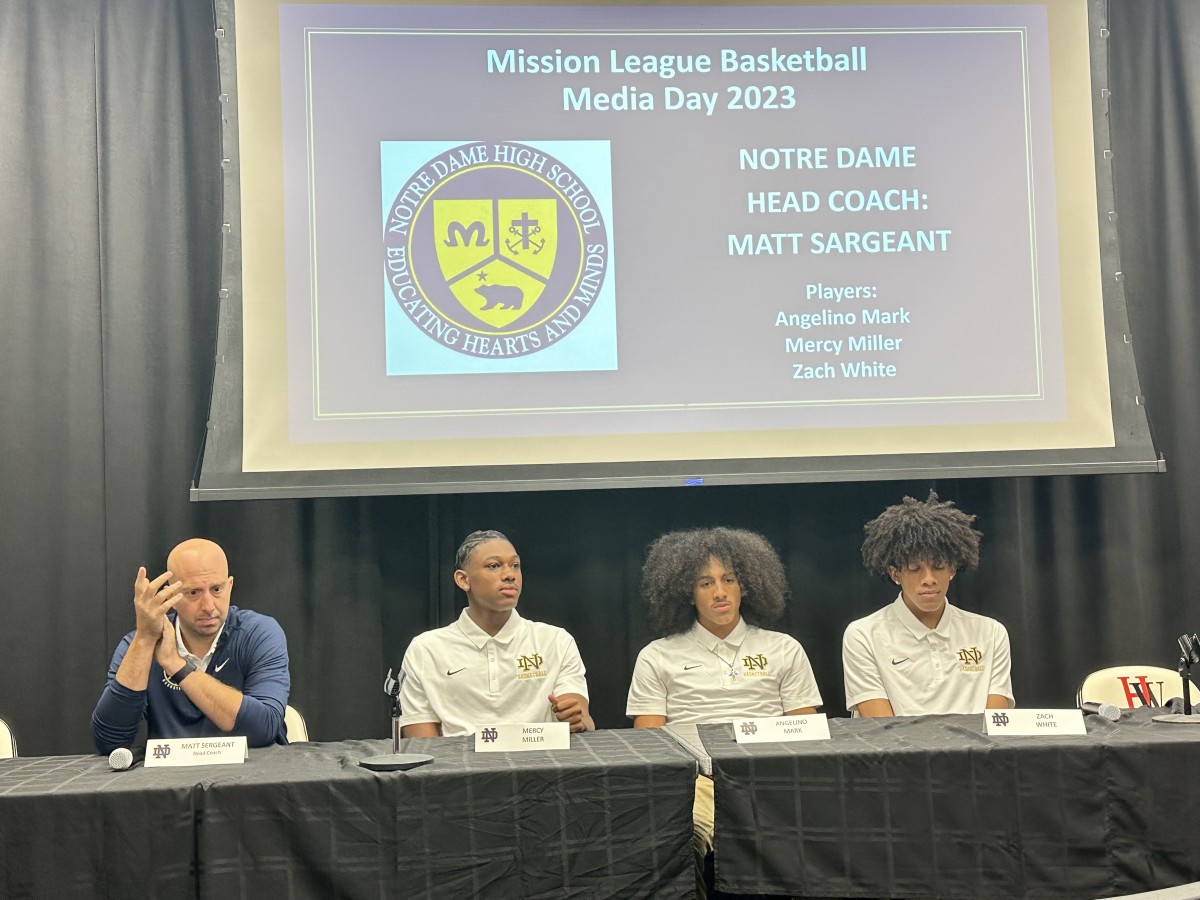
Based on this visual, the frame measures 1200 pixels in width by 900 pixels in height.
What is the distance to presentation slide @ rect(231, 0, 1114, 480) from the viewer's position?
12.3ft

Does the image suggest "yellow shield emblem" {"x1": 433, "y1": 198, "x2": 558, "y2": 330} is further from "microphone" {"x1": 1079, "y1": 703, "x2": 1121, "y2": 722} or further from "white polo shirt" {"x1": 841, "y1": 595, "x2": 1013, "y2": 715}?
"microphone" {"x1": 1079, "y1": 703, "x2": 1121, "y2": 722}

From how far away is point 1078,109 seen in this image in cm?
400

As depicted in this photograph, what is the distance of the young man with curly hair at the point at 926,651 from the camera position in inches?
139

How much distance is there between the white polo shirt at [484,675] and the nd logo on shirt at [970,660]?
116cm

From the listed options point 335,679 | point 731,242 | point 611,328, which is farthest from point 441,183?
point 335,679

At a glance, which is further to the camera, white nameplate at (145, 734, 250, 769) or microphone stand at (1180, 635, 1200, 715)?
microphone stand at (1180, 635, 1200, 715)

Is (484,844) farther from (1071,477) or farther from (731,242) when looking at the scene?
(1071,477)

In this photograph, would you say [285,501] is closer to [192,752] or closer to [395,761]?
[192,752]

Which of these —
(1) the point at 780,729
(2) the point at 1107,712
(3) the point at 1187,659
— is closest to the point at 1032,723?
(2) the point at 1107,712

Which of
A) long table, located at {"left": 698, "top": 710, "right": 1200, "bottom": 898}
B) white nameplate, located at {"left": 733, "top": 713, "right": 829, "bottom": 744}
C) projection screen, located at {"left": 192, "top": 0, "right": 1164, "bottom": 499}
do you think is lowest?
long table, located at {"left": 698, "top": 710, "right": 1200, "bottom": 898}

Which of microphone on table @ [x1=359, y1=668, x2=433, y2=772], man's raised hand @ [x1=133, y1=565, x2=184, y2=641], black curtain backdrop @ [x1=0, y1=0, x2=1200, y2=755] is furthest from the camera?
black curtain backdrop @ [x1=0, y1=0, x2=1200, y2=755]

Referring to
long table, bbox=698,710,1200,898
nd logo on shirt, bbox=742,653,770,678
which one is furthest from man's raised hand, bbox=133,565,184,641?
nd logo on shirt, bbox=742,653,770,678

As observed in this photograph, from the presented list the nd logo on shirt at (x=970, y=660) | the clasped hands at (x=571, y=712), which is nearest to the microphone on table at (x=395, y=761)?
the clasped hands at (x=571, y=712)

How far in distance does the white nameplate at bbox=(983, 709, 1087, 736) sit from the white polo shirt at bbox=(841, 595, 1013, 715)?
957mm
